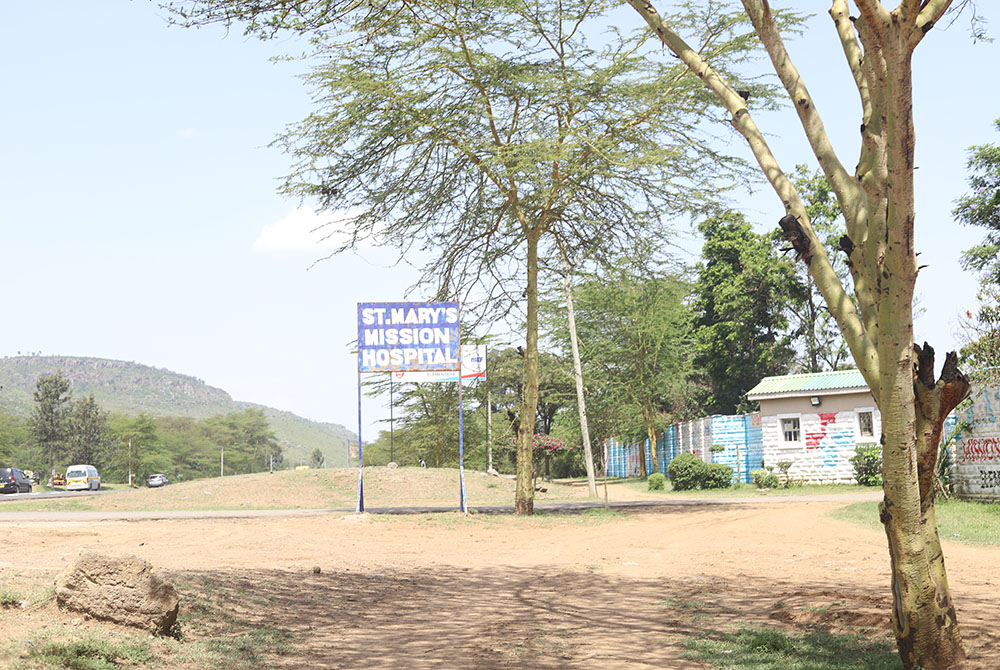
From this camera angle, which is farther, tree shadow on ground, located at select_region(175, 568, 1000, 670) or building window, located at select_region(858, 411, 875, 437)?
building window, located at select_region(858, 411, 875, 437)

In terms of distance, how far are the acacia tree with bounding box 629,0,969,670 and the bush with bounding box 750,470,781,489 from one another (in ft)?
99.2

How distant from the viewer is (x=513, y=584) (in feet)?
38.4

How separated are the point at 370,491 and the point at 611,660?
87.2 ft

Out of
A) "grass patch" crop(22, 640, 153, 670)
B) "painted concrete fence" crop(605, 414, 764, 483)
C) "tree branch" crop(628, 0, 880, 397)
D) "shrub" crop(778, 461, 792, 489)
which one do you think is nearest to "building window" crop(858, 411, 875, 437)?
"shrub" crop(778, 461, 792, 489)

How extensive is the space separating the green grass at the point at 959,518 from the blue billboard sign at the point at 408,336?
9491mm

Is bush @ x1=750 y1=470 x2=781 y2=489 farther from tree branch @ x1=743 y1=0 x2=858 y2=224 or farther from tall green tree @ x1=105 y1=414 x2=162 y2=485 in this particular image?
tall green tree @ x1=105 y1=414 x2=162 y2=485

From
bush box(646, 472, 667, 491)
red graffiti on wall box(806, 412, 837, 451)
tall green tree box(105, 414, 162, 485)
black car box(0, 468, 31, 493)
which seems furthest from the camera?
tall green tree box(105, 414, 162, 485)

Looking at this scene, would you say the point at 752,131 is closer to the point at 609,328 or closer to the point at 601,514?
the point at 601,514

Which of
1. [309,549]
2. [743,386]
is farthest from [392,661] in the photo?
[743,386]

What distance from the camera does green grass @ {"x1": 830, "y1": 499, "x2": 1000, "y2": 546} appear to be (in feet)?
47.6

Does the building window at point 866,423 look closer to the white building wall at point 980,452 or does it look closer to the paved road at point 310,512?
the paved road at point 310,512

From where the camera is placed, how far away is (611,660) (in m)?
7.10

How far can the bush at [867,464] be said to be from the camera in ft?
104

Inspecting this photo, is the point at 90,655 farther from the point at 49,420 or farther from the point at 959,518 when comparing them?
the point at 49,420
